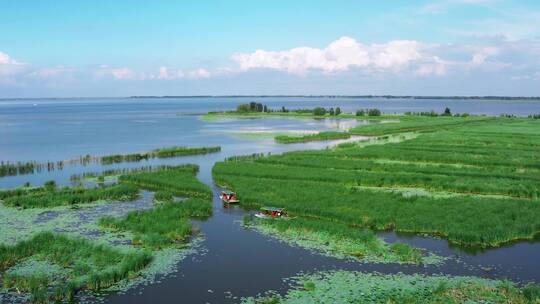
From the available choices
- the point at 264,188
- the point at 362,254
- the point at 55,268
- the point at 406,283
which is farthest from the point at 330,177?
the point at 55,268

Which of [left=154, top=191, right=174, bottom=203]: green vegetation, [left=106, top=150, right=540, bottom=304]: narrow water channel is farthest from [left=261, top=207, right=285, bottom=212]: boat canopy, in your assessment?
[left=154, top=191, right=174, bottom=203]: green vegetation

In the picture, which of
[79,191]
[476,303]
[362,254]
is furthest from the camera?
[79,191]

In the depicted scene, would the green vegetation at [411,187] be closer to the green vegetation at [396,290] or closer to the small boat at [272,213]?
the small boat at [272,213]

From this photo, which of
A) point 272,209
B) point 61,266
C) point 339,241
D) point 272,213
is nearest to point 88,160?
point 272,209

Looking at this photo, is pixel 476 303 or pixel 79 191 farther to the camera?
pixel 79 191

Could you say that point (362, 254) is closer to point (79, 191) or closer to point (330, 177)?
point (330, 177)

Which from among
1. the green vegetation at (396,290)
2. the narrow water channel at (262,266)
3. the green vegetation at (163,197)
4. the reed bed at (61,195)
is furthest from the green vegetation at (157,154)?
the green vegetation at (396,290)

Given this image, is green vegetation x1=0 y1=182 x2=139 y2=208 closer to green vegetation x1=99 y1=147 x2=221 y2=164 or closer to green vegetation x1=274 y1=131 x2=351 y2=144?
green vegetation x1=99 y1=147 x2=221 y2=164
